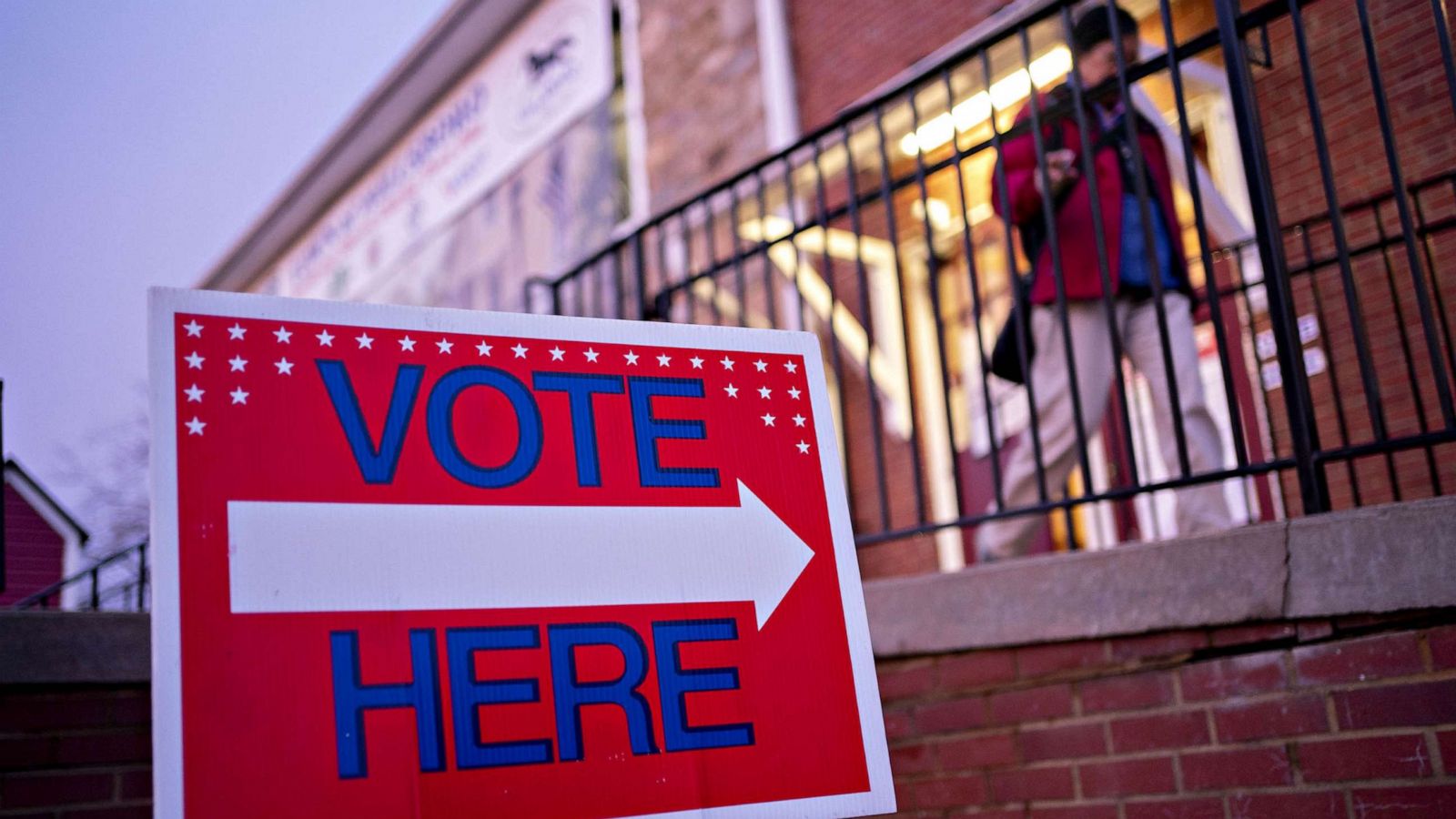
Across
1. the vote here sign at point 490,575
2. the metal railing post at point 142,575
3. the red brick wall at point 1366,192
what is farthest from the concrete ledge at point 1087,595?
the metal railing post at point 142,575

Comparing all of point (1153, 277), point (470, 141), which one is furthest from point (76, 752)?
point (470, 141)

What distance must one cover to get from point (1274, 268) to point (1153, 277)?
324 millimetres

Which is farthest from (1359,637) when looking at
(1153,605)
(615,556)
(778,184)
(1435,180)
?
(778,184)

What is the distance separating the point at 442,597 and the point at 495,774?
0.23m

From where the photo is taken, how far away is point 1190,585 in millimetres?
2729

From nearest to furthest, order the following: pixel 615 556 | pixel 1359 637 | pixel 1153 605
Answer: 1. pixel 615 556
2. pixel 1359 637
3. pixel 1153 605

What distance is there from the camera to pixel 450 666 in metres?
1.61

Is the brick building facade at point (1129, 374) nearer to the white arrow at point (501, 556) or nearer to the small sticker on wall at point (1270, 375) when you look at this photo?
the small sticker on wall at point (1270, 375)

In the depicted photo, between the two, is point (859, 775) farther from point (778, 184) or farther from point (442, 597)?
point (778, 184)

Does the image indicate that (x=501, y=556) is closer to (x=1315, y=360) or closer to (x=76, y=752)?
(x=76, y=752)

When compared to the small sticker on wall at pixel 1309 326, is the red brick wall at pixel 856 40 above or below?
above

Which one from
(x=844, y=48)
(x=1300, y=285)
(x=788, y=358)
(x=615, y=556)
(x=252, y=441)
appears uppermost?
(x=844, y=48)

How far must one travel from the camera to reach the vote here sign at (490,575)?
1521 mm

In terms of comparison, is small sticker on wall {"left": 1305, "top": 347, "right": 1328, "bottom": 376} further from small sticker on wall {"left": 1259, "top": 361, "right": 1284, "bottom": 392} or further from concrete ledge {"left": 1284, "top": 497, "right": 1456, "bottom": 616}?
concrete ledge {"left": 1284, "top": 497, "right": 1456, "bottom": 616}
